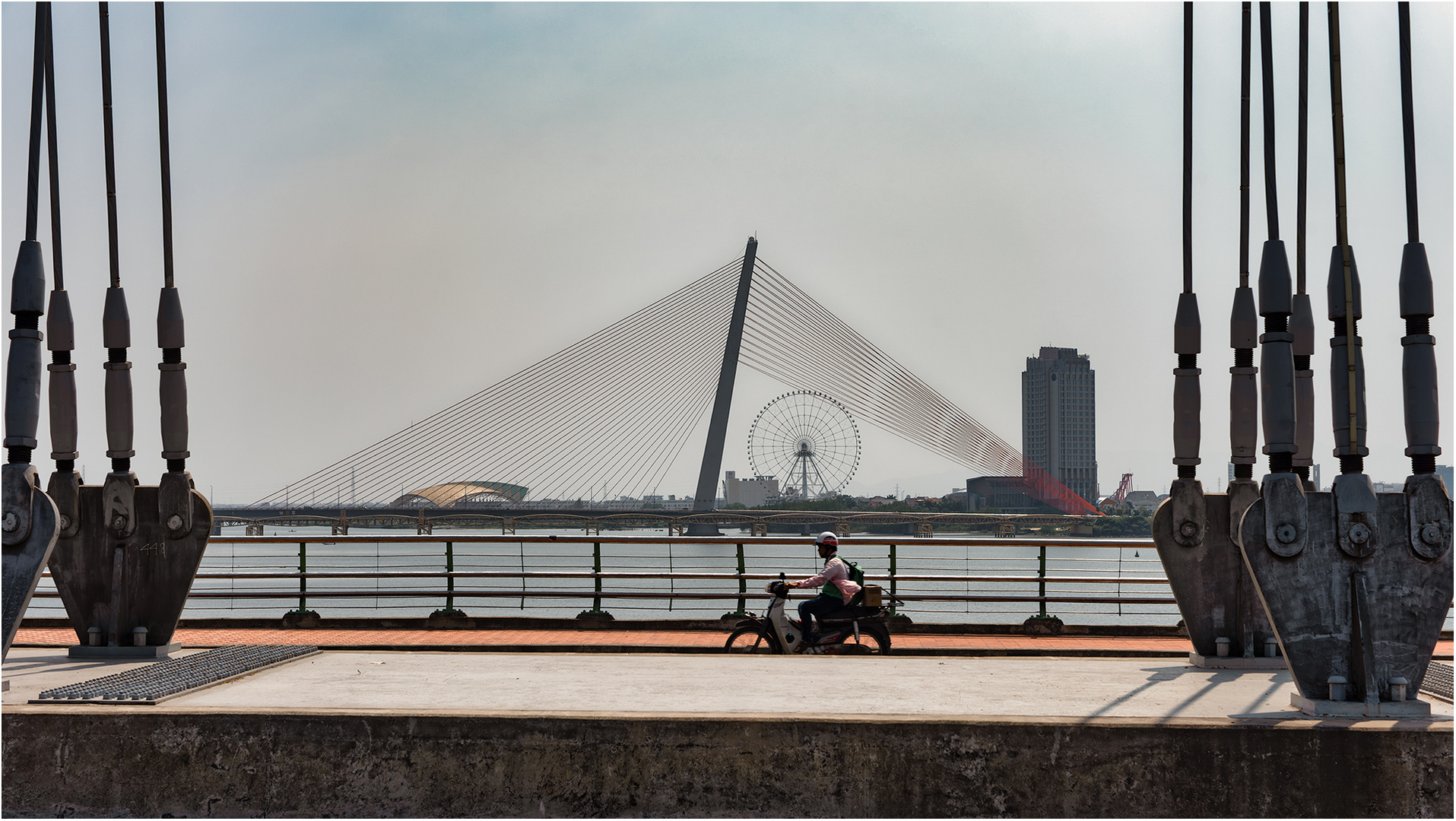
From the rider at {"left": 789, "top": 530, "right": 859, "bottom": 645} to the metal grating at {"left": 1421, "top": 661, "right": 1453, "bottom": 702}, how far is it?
4.70 metres

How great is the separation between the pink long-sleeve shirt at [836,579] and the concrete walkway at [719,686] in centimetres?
111

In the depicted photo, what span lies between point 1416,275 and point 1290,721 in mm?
3085

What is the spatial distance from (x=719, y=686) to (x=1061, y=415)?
156587mm

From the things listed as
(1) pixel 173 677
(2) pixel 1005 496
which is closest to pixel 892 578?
(1) pixel 173 677

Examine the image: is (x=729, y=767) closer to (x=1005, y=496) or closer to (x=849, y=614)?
(x=849, y=614)

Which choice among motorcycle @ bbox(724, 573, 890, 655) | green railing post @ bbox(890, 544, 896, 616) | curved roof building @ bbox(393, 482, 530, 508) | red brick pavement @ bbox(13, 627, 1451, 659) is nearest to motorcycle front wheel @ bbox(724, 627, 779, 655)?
motorcycle @ bbox(724, 573, 890, 655)

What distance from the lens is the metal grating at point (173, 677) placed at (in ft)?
23.5

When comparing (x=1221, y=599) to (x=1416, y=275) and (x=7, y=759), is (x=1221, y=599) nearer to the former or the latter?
(x=1416, y=275)

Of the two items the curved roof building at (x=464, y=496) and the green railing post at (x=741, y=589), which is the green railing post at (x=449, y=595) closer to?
the green railing post at (x=741, y=589)

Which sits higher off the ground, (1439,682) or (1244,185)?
(1244,185)

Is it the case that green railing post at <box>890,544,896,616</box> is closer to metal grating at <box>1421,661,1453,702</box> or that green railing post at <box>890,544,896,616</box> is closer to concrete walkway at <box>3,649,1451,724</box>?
concrete walkway at <box>3,649,1451,724</box>

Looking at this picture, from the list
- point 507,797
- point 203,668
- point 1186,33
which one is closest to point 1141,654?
point 1186,33

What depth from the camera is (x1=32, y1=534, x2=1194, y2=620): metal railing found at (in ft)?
45.7

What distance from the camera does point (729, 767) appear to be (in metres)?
6.41
